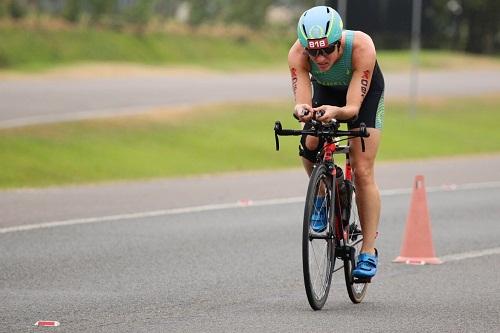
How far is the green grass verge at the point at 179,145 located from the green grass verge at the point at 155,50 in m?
13.5

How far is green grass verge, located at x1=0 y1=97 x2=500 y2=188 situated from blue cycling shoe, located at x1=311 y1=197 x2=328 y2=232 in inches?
396

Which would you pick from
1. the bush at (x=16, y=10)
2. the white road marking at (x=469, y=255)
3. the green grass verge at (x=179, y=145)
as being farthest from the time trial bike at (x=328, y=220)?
the bush at (x=16, y=10)

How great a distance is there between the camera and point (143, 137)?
2403 cm

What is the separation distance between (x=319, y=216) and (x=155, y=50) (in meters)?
46.6

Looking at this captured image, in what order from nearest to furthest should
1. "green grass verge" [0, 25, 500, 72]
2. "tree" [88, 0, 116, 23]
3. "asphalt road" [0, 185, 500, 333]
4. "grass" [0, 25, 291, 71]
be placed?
1. "asphalt road" [0, 185, 500, 333]
2. "grass" [0, 25, 291, 71]
3. "green grass verge" [0, 25, 500, 72]
4. "tree" [88, 0, 116, 23]

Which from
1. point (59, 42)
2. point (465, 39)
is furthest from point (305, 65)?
point (465, 39)

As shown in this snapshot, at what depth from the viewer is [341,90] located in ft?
29.3

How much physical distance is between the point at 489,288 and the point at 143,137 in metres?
14.8

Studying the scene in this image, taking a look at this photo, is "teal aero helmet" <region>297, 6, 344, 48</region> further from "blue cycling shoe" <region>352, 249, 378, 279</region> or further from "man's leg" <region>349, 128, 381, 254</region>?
"blue cycling shoe" <region>352, 249, 378, 279</region>

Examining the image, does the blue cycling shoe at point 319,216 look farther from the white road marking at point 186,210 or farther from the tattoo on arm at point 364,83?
the white road marking at point 186,210

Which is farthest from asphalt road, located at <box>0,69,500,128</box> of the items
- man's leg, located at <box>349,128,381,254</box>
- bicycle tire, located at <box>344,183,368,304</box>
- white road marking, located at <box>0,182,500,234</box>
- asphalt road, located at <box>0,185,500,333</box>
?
man's leg, located at <box>349,128,381,254</box>

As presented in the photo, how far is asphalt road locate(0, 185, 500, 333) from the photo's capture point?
8055 millimetres

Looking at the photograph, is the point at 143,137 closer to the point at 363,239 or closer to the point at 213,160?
the point at 213,160

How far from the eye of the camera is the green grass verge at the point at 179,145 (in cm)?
2002
